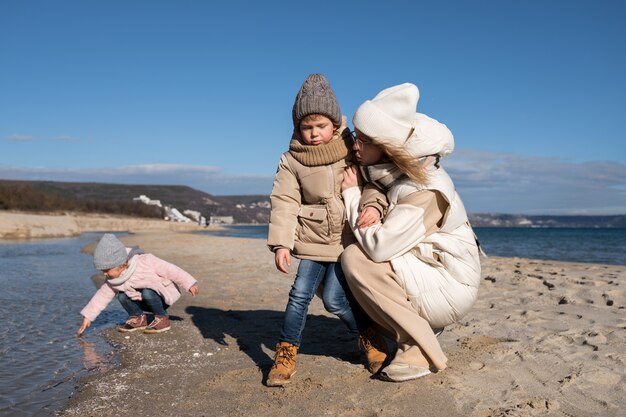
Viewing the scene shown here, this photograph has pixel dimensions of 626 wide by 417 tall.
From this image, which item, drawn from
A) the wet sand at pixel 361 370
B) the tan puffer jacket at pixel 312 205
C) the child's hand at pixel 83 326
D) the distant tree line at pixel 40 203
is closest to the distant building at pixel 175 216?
the distant tree line at pixel 40 203

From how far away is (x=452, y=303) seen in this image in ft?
10.3

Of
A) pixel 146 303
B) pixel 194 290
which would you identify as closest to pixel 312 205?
pixel 194 290

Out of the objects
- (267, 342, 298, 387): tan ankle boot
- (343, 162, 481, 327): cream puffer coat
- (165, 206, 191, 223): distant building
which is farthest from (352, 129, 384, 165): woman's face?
(165, 206, 191, 223): distant building

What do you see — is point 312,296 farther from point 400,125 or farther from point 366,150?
point 400,125

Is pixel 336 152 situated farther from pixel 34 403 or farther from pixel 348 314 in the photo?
pixel 34 403

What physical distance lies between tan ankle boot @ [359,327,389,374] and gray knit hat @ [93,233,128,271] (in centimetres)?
237

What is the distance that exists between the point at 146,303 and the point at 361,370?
2.37 m

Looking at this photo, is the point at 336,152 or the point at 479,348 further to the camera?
Result: the point at 479,348

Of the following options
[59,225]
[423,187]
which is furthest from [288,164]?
[59,225]

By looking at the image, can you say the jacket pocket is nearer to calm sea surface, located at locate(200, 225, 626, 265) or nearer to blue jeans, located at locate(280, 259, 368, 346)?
blue jeans, located at locate(280, 259, 368, 346)

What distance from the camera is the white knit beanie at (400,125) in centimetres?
309

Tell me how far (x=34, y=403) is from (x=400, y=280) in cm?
218

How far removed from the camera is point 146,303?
4.84 metres

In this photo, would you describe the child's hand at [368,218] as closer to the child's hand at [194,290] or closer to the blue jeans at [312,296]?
the blue jeans at [312,296]
